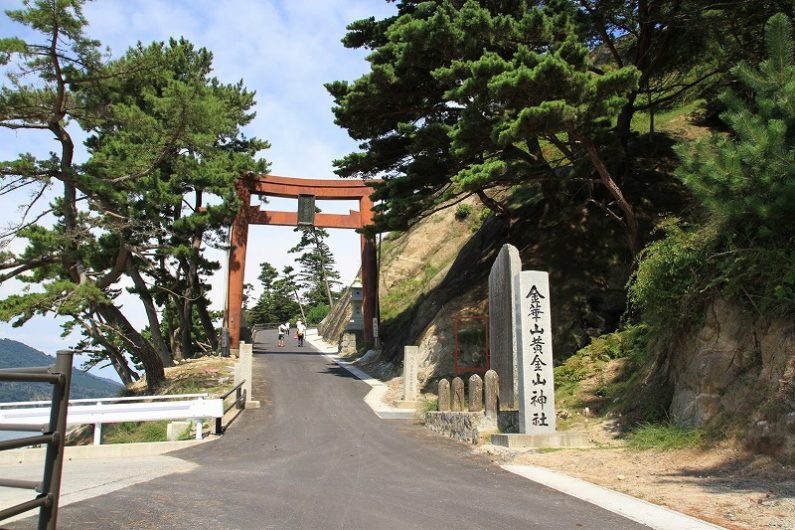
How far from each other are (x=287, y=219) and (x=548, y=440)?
2423 centimetres

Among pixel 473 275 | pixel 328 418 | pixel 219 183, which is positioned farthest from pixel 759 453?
pixel 219 183

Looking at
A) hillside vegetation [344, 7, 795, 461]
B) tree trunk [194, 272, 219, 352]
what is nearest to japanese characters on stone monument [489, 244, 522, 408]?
hillside vegetation [344, 7, 795, 461]

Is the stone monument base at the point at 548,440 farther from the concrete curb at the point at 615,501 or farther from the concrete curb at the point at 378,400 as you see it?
the concrete curb at the point at 378,400

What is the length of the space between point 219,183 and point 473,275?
11366mm

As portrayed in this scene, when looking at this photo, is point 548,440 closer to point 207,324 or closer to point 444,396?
point 444,396

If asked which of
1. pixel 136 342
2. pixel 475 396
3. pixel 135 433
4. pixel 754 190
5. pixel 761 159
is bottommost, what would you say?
pixel 135 433

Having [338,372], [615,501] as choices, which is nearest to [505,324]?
[615,501]

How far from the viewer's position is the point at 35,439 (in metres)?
2.60

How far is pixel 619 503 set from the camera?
6344 mm

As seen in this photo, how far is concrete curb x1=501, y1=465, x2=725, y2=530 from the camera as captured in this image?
213 inches

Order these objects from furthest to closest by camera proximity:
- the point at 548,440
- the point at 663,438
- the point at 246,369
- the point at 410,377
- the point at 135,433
→ 1. the point at 246,369
2. the point at 410,377
3. the point at 135,433
4. the point at 548,440
5. the point at 663,438

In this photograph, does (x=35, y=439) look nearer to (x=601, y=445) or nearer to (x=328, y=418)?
(x=601, y=445)

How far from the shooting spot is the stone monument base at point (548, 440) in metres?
10.4

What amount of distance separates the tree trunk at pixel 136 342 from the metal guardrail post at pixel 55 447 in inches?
708
